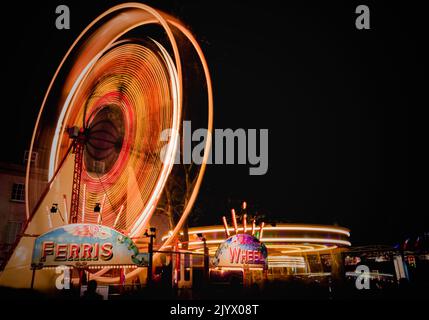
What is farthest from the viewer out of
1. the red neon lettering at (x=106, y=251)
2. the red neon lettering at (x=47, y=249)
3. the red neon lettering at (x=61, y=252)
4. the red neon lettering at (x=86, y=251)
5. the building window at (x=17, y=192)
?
the building window at (x=17, y=192)

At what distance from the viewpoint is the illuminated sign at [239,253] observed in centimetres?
1342

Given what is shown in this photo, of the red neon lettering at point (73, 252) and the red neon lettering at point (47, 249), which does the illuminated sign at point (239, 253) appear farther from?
the red neon lettering at point (47, 249)

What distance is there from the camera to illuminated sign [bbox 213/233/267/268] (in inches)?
528

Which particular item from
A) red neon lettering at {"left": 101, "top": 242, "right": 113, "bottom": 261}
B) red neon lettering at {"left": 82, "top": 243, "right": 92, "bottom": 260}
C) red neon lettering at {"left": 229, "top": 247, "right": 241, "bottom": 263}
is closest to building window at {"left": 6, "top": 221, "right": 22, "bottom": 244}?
red neon lettering at {"left": 82, "top": 243, "right": 92, "bottom": 260}

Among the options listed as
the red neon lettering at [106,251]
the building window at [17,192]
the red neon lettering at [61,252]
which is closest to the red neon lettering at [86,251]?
the red neon lettering at [106,251]

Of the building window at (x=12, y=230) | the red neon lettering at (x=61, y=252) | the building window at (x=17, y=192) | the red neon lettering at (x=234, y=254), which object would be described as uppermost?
the building window at (x=17, y=192)

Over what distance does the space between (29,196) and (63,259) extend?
20.4 feet

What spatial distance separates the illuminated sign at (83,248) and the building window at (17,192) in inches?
561

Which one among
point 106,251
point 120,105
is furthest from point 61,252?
point 120,105

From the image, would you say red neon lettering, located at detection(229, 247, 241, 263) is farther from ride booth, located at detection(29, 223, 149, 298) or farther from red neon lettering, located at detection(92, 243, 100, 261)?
red neon lettering, located at detection(92, 243, 100, 261)

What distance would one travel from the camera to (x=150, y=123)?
14.7 metres

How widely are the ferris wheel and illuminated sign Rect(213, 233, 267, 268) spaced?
2290 millimetres
